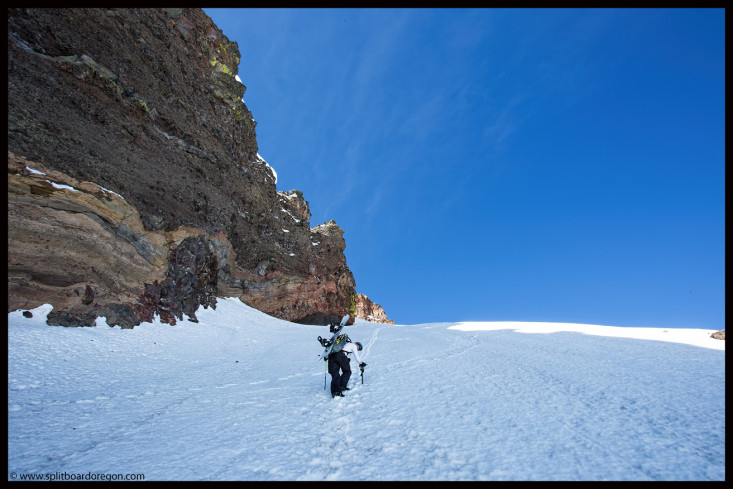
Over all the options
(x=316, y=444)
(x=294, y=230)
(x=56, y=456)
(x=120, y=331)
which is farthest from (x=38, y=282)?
(x=294, y=230)

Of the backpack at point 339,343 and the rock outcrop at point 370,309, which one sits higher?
the rock outcrop at point 370,309

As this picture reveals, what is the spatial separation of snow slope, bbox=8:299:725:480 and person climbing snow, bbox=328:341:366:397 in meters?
0.30

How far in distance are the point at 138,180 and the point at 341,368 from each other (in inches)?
654

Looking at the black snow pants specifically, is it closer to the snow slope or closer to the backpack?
the backpack

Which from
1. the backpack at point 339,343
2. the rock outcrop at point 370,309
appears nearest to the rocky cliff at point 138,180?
the backpack at point 339,343

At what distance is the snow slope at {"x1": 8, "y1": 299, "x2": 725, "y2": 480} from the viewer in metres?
3.52

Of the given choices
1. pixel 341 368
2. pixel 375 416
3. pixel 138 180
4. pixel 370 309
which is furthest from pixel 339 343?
pixel 370 309

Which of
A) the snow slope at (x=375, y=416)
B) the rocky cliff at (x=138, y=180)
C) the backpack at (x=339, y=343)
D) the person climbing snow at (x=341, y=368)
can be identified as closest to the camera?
the snow slope at (x=375, y=416)

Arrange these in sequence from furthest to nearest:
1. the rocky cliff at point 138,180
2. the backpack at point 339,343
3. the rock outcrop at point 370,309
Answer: the rock outcrop at point 370,309
the rocky cliff at point 138,180
the backpack at point 339,343


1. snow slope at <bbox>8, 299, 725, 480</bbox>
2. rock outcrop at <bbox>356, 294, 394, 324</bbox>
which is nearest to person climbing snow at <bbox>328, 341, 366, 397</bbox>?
snow slope at <bbox>8, 299, 725, 480</bbox>

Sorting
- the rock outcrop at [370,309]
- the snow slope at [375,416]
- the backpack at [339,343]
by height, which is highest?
the rock outcrop at [370,309]

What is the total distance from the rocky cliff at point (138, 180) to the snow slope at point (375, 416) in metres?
3.21

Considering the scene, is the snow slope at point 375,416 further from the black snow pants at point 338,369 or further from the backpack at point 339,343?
the backpack at point 339,343

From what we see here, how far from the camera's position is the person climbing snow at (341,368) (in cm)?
629
